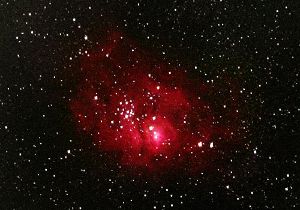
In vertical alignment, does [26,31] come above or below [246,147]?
above

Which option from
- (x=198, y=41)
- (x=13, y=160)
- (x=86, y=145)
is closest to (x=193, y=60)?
(x=198, y=41)

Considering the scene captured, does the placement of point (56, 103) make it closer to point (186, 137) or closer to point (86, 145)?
point (86, 145)

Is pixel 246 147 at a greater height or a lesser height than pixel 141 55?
lesser

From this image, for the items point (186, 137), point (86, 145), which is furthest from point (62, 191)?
point (186, 137)

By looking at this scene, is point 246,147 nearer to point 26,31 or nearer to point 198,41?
point 198,41
